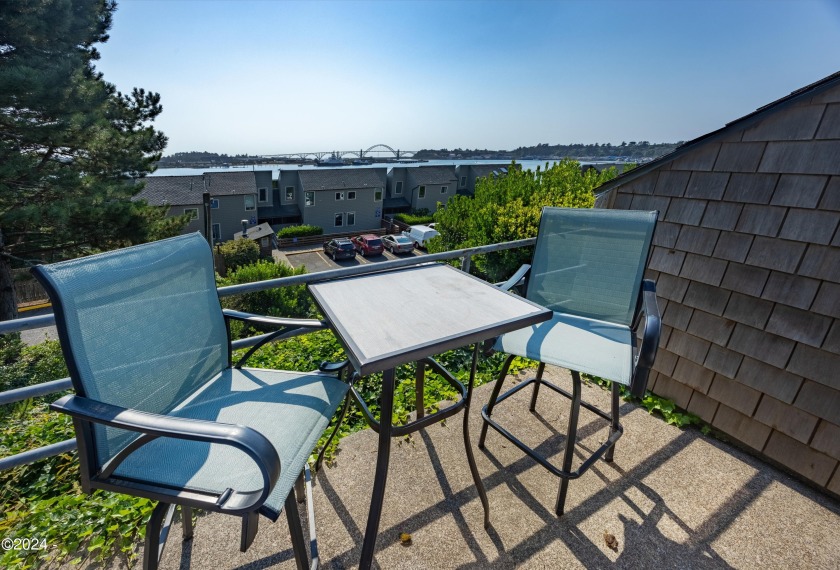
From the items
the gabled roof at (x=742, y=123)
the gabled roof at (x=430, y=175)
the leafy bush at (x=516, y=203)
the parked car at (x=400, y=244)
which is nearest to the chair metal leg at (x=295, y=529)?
the gabled roof at (x=742, y=123)

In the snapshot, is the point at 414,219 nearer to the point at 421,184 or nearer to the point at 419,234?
the point at 421,184

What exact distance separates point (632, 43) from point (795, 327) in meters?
4.67

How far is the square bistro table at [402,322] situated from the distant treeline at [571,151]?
189cm

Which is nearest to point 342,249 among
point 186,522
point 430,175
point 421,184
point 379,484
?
point 421,184

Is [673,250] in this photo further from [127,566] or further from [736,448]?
[127,566]

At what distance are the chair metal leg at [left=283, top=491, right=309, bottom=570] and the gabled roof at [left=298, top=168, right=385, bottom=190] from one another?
24450 millimetres

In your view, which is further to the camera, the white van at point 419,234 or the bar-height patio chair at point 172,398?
the white van at point 419,234

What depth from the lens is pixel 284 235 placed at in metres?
22.0

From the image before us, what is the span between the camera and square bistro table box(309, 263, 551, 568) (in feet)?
3.46

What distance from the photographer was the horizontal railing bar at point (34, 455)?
140 centimetres

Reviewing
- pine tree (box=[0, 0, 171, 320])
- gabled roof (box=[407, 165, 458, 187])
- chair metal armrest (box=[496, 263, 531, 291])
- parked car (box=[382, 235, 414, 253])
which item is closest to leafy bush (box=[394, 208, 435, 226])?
gabled roof (box=[407, 165, 458, 187])

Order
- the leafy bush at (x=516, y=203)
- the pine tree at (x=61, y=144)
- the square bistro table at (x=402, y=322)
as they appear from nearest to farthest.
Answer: the square bistro table at (x=402, y=322), the leafy bush at (x=516, y=203), the pine tree at (x=61, y=144)

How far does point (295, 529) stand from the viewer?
979mm

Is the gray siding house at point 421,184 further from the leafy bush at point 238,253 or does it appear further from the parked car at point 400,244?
the leafy bush at point 238,253
